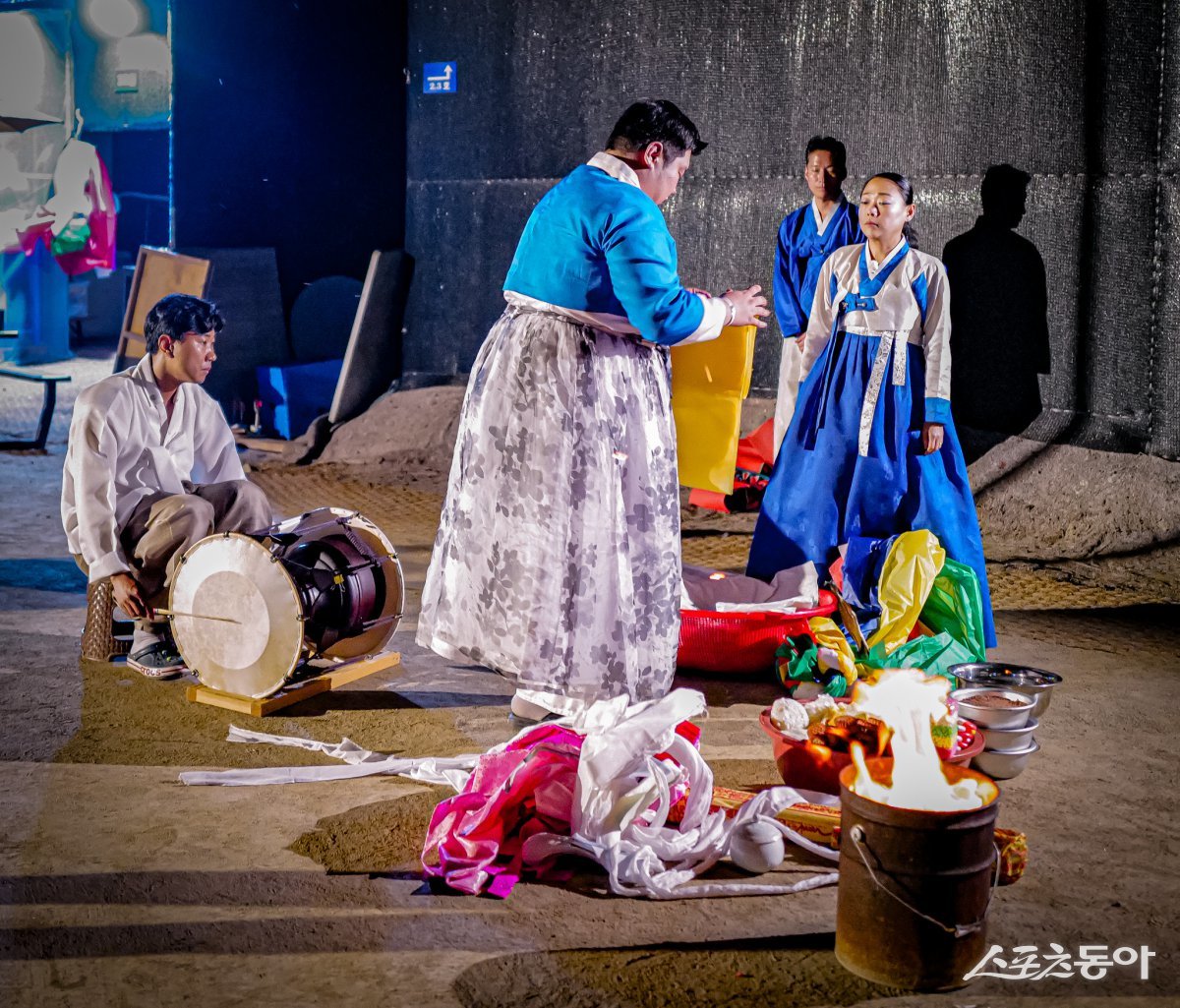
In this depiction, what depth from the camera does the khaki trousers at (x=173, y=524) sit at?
17.3 feet

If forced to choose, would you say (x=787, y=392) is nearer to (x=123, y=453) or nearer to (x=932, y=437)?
(x=932, y=437)

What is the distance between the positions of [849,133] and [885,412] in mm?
3533

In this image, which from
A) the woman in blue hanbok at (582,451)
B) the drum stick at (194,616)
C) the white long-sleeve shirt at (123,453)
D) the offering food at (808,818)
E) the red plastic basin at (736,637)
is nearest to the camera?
the offering food at (808,818)

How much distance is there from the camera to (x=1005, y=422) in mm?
8531

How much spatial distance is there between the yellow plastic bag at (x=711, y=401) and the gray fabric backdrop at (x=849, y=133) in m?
3.93

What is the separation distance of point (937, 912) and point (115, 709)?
10.5 feet

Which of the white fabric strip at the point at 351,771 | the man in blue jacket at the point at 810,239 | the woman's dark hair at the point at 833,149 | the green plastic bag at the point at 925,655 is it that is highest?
the woman's dark hair at the point at 833,149

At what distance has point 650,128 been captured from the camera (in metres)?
4.55

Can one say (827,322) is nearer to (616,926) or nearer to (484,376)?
(484,376)

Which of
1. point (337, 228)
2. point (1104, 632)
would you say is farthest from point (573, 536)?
point (337, 228)

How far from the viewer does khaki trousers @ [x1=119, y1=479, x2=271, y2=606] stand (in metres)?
5.28

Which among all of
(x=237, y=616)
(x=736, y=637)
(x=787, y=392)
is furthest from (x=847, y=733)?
(x=787, y=392)

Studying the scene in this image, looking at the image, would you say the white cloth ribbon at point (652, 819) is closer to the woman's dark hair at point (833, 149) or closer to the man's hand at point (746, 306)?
the man's hand at point (746, 306)

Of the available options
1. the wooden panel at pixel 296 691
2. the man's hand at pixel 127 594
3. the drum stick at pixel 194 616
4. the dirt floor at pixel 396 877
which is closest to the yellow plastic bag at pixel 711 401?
the dirt floor at pixel 396 877
